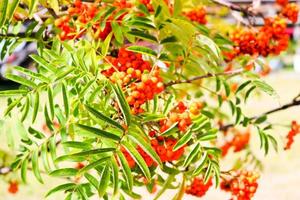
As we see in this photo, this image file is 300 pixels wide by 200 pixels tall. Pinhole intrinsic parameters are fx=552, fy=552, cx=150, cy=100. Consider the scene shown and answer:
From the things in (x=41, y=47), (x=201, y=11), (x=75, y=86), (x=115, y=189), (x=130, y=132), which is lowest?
(x=115, y=189)

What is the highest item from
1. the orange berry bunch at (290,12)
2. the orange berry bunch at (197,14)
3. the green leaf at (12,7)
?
the orange berry bunch at (290,12)

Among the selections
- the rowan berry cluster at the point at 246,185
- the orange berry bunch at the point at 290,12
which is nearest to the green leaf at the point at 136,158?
the rowan berry cluster at the point at 246,185

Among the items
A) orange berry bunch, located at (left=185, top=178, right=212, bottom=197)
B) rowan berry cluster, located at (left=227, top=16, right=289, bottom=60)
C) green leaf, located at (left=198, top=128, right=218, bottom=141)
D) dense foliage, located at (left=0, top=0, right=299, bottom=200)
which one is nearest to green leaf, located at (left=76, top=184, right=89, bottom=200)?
dense foliage, located at (left=0, top=0, right=299, bottom=200)

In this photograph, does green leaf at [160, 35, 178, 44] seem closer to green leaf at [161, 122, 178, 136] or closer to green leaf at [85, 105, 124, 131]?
green leaf at [161, 122, 178, 136]

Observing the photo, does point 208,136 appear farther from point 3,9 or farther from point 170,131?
point 3,9

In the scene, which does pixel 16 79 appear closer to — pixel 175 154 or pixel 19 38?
pixel 19 38

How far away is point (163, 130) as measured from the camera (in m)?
1.47

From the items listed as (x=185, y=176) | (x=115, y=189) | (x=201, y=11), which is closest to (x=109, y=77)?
(x=115, y=189)

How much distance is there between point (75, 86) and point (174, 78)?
56 cm

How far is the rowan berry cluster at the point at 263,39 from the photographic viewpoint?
2527 millimetres

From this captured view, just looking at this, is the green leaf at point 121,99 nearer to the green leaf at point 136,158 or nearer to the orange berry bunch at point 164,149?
the green leaf at point 136,158

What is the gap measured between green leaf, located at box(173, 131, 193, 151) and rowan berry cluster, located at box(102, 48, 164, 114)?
0.13 m

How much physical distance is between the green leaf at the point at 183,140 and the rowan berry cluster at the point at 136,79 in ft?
0.43

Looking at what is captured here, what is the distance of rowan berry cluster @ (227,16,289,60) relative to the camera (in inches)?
99.5
